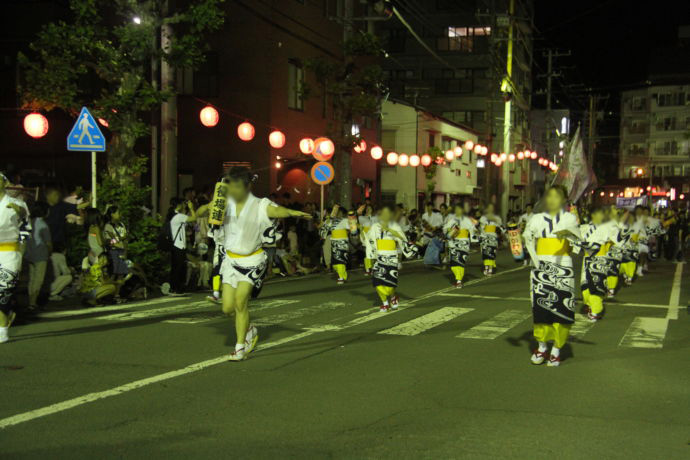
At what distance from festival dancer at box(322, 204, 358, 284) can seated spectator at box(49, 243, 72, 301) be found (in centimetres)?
588

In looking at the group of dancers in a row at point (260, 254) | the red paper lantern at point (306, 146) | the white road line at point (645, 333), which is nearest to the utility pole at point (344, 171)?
the red paper lantern at point (306, 146)

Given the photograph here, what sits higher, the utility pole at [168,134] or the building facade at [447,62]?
the building facade at [447,62]

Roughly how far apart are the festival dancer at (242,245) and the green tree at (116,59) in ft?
21.8

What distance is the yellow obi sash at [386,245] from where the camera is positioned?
11.8m

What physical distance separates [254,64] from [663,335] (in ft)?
57.4

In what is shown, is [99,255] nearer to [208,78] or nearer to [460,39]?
[208,78]

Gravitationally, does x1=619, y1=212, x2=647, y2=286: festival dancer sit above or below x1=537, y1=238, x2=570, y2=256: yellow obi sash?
below

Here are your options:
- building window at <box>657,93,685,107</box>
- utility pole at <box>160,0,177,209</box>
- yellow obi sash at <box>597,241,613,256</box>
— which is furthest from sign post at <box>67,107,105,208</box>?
building window at <box>657,93,685,107</box>

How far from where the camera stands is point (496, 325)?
10.3 m

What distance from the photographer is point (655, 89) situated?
6981 centimetres

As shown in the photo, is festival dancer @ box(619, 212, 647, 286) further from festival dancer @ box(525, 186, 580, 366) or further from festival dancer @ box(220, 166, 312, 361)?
festival dancer @ box(220, 166, 312, 361)

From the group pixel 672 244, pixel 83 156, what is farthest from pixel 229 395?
pixel 672 244

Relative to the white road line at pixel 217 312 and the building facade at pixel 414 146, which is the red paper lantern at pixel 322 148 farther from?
the building facade at pixel 414 146

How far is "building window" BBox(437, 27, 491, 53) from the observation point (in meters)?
52.8
